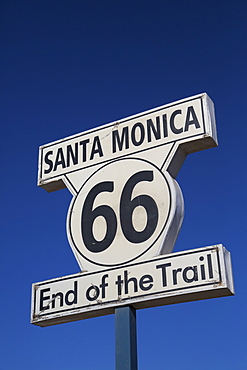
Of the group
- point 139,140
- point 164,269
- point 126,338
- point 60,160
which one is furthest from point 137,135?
point 126,338

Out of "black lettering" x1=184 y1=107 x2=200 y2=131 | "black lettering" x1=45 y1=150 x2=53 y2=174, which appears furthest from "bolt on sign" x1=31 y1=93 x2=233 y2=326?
"black lettering" x1=45 y1=150 x2=53 y2=174

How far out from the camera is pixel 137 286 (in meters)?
4.04

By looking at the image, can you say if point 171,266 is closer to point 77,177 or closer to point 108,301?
point 108,301

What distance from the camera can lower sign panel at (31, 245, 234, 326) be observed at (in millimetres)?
3867

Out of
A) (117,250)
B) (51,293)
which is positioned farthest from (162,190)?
(51,293)

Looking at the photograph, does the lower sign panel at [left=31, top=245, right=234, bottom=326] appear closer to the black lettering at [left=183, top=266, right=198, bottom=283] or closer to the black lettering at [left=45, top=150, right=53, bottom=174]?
the black lettering at [left=183, top=266, right=198, bottom=283]

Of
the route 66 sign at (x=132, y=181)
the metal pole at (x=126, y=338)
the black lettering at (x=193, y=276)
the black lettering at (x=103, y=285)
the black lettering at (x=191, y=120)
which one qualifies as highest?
the black lettering at (x=191, y=120)

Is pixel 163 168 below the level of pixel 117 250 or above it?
above

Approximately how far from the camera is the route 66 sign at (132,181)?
4.24m

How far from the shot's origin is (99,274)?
4.24 metres

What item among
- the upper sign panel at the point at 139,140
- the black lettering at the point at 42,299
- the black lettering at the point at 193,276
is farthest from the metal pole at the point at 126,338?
the upper sign panel at the point at 139,140

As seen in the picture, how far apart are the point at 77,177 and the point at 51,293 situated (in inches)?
39.5

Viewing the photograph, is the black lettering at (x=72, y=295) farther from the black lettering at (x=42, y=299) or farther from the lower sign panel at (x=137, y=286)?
the black lettering at (x=42, y=299)

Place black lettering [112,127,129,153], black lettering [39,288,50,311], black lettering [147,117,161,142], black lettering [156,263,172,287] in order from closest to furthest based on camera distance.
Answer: black lettering [156,263,172,287] < black lettering [39,288,50,311] < black lettering [147,117,161,142] < black lettering [112,127,129,153]
